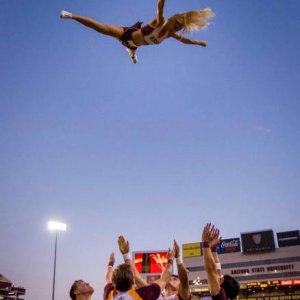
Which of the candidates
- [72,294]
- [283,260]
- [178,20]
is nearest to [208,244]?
[72,294]

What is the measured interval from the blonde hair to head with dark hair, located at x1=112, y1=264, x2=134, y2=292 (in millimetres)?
4410

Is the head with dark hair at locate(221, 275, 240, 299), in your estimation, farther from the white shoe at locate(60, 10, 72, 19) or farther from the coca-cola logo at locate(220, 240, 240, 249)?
the coca-cola logo at locate(220, 240, 240, 249)

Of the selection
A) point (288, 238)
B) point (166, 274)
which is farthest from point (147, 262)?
point (288, 238)

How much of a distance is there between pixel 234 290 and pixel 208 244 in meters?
0.62

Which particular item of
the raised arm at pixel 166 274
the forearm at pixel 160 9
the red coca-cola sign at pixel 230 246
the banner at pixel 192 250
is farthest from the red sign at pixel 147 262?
the banner at pixel 192 250

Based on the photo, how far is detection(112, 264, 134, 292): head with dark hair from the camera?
4.16 m

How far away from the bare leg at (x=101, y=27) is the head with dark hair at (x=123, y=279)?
14.2 ft

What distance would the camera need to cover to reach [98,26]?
21.8 feet

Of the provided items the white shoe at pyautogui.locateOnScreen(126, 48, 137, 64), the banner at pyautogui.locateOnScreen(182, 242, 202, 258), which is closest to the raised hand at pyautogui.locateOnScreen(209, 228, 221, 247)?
the white shoe at pyautogui.locateOnScreen(126, 48, 137, 64)

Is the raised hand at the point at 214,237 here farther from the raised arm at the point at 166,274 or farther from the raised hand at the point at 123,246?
the raised hand at the point at 123,246

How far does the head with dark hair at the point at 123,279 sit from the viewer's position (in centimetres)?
416

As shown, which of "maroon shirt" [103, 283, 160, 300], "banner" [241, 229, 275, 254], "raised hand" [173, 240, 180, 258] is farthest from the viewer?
"banner" [241, 229, 275, 254]

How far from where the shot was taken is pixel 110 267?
611 cm

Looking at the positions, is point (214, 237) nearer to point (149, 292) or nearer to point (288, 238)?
point (149, 292)
